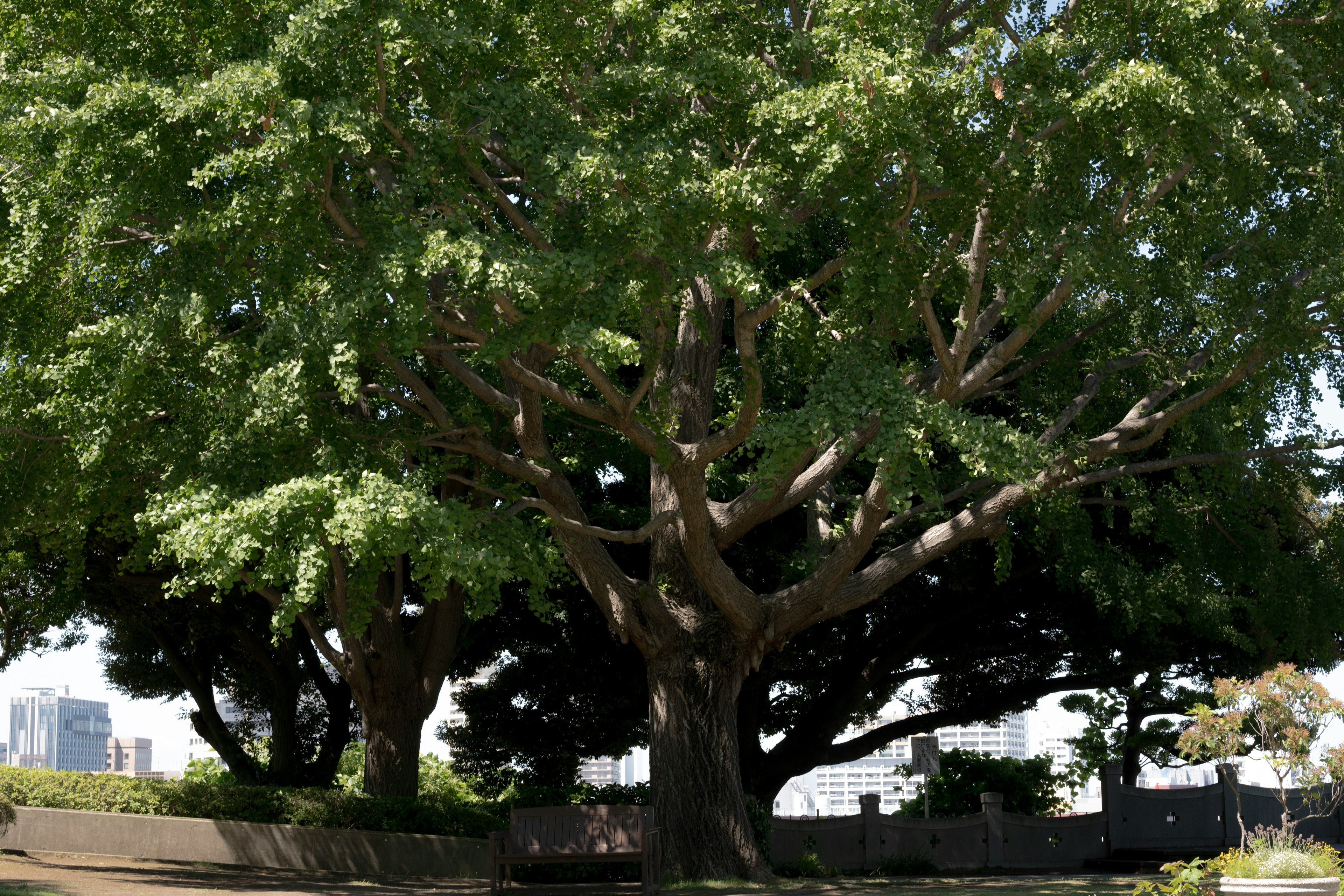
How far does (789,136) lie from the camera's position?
11.7 metres

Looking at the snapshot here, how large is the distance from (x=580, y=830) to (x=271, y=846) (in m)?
6.27

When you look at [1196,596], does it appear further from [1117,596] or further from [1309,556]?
[1309,556]

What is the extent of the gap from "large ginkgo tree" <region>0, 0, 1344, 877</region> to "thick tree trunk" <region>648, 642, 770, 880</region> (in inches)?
1.7

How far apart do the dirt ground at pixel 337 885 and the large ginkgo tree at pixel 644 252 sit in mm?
1266

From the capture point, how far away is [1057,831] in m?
21.4

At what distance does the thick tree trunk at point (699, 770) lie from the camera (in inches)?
540

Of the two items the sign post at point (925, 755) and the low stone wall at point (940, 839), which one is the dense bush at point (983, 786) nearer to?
the low stone wall at point (940, 839)

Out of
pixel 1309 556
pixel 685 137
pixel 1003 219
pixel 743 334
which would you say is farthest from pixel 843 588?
pixel 1309 556

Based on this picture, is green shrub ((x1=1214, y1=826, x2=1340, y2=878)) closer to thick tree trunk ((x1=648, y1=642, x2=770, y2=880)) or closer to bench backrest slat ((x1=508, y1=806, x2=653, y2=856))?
bench backrest slat ((x1=508, y1=806, x2=653, y2=856))

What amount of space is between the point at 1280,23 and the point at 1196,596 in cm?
758

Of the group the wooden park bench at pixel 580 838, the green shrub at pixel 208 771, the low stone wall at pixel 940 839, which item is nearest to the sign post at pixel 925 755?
the low stone wall at pixel 940 839

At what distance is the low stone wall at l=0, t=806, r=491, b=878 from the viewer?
635 inches

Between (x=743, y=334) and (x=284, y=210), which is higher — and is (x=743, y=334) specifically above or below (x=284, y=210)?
below

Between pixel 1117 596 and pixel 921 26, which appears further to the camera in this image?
pixel 1117 596
